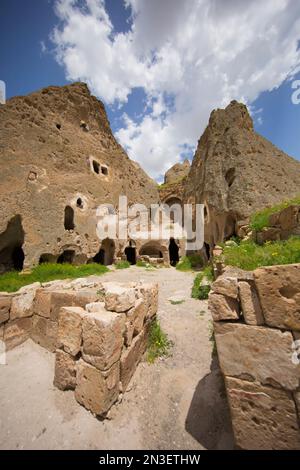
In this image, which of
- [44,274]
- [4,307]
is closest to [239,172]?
[4,307]

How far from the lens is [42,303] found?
4129mm

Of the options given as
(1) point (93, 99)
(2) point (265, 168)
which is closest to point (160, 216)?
(2) point (265, 168)

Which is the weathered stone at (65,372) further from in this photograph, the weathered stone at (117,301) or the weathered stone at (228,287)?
the weathered stone at (228,287)

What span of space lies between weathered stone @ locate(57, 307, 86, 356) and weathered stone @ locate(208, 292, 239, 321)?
1.97 metres

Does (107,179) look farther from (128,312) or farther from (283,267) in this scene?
(283,267)

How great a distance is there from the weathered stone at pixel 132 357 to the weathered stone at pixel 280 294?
2.25 m

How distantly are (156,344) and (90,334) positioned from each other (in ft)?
6.41

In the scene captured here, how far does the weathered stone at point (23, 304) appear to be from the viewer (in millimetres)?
4137

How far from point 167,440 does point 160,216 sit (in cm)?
2110

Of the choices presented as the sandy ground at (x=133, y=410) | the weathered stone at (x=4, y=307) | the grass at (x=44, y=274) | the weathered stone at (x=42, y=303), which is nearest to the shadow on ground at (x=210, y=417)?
the sandy ground at (x=133, y=410)

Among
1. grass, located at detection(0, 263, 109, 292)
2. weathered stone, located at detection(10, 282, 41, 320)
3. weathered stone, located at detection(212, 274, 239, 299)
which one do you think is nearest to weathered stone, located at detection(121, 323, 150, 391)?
weathered stone, located at detection(212, 274, 239, 299)

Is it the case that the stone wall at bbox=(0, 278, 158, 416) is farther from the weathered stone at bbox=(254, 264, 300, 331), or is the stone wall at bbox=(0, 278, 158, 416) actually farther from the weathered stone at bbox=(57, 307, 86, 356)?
the weathered stone at bbox=(254, 264, 300, 331)

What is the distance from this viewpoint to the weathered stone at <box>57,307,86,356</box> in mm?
2832
